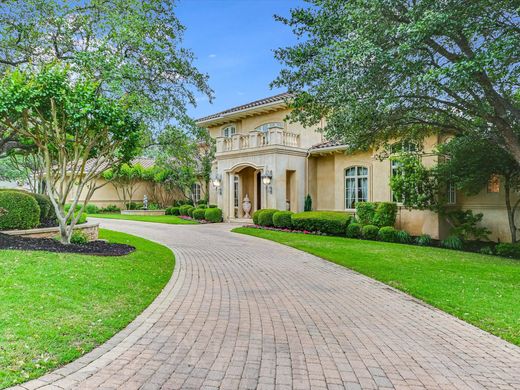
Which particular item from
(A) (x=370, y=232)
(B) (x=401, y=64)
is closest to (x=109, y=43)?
(B) (x=401, y=64)

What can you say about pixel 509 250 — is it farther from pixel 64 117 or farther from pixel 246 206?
pixel 64 117

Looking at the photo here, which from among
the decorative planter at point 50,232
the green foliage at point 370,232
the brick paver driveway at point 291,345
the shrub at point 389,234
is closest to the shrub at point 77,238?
the decorative planter at point 50,232

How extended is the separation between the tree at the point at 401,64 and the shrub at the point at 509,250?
15.3ft

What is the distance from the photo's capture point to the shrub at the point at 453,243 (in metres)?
15.3

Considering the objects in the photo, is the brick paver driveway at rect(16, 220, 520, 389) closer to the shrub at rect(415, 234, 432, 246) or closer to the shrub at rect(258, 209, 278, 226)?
the shrub at rect(415, 234, 432, 246)

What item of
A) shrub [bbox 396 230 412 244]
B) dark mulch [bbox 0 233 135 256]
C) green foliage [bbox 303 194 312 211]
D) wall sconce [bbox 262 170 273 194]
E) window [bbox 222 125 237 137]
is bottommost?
shrub [bbox 396 230 412 244]

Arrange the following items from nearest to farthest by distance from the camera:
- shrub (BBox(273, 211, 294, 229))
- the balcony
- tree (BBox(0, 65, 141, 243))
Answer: tree (BBox(0, 65, 141, 243)), shrub (BBox(273, 211, 294, 229)), the balcony

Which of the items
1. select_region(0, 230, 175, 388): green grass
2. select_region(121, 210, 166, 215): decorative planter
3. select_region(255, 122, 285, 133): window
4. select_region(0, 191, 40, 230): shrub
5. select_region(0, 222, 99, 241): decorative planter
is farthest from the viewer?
select_region(121, 210, 166, 215): decorative planter

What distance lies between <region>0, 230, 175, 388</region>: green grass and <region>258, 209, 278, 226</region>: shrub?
37.5ft

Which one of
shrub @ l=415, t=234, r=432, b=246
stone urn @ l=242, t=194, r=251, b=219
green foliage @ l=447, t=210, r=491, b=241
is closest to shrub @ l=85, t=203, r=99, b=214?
stone urn @ l=242, t=194, r=251, b=219

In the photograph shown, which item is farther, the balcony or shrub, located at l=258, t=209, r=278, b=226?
the balcony

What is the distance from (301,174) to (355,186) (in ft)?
11.2

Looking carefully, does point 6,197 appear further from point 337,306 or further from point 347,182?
point 347,182

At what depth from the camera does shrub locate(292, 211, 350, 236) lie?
17953 millimetres
